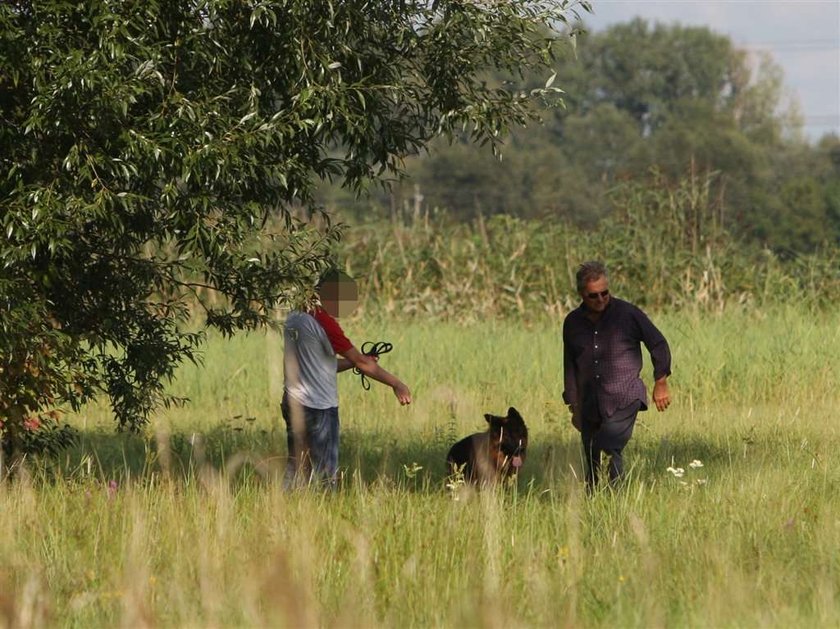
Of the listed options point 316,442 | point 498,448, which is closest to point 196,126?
point 316,442

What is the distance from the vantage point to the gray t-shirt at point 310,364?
10.4 metres

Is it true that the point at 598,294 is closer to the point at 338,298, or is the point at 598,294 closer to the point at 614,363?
the point at 614,363

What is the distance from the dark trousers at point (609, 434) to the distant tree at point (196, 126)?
2.21 meters

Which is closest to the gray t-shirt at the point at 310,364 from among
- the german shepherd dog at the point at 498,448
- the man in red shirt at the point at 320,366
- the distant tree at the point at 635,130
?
the man in red shirt at the point at 320,366

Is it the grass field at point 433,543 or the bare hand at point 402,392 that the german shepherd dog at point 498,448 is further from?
the bare hand at point 402,392

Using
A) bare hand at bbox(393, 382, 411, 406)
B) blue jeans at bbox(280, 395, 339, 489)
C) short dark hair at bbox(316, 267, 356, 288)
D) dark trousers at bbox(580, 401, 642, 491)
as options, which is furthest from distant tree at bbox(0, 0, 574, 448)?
dark trousers at bbox(580, 401, 642, 491)

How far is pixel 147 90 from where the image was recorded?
905cm

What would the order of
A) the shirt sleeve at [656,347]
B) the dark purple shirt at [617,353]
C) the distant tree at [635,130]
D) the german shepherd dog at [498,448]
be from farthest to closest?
the distant tree at [635,130] → the german shepherd dog at [498,448] → the dark purple shirt at [617,353] → the shirt sleeve at [656,347]

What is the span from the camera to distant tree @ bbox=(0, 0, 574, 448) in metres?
9.20

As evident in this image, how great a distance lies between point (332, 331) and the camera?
10422mm

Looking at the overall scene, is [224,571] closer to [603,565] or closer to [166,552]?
[166,552]

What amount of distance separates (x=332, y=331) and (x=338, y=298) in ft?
0.77

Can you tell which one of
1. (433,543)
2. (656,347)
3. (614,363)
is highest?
(656,347)

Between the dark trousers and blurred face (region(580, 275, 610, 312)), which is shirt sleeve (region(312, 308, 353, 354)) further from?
the dark trousers
